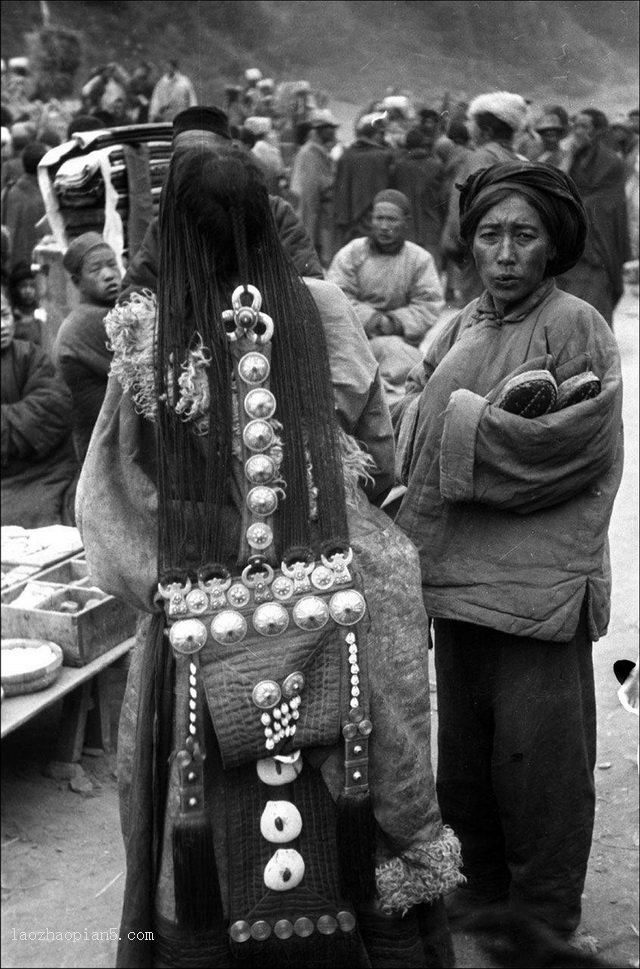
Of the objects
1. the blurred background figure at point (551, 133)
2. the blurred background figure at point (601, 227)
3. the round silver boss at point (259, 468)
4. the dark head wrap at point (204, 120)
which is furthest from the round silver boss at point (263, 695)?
the blurred background figure at point (551, 133)

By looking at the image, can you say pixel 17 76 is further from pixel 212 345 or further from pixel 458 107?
pixel 212 345

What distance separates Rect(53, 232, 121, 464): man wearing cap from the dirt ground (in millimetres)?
1301

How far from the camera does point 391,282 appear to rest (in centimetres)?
614

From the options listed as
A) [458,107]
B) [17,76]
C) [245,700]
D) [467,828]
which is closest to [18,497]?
[467,828]

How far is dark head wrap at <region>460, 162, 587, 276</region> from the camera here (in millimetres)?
2410

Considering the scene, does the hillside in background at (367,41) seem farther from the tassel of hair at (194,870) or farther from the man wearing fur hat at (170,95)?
the tassel of hair at (194,870)

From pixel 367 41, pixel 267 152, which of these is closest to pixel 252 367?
pixel 267 152

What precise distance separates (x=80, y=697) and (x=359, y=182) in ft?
23.9

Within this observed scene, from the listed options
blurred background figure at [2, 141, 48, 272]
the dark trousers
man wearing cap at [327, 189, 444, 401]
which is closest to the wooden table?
the dark trousers

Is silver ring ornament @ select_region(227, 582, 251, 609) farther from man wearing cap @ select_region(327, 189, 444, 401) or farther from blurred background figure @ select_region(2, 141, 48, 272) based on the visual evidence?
blurred background figure @ select_region(2, 141, 48, 272)

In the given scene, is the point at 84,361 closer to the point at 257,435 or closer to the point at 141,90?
the point at 257,435

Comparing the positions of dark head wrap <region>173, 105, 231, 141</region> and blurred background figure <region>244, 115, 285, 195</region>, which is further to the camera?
blurred background figure <region>244, 115, 285, 195</region>

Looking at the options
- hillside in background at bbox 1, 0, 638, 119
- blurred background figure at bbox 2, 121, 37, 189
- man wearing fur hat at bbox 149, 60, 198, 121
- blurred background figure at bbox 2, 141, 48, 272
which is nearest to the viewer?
blurred background figure at bbox 2, 141, 48, 272

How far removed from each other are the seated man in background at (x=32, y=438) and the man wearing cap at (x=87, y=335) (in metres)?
0.47
